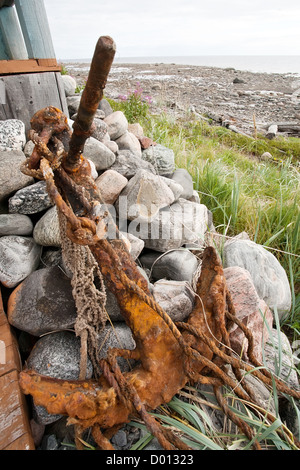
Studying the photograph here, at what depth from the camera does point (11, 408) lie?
128 centimetres

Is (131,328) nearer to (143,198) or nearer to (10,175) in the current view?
(143,198)

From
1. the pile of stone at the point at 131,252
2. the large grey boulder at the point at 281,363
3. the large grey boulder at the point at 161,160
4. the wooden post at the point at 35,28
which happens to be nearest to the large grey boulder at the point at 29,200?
the pile of stone at the point at 131,252

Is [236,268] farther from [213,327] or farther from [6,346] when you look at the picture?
[6,346]

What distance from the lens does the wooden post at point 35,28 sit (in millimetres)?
2168

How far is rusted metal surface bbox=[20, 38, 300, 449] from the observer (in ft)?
3.53

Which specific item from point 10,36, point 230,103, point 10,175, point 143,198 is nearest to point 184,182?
point 143,198

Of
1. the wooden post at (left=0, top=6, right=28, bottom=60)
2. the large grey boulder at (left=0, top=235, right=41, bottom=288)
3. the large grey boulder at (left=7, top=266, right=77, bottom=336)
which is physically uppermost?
the wooden post at (left=0, top=6, right=28, bottom=60)

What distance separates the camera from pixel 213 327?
146 cm

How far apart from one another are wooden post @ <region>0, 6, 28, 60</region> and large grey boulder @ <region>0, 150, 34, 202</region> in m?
0.99

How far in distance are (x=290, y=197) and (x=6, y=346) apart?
9.85 feet

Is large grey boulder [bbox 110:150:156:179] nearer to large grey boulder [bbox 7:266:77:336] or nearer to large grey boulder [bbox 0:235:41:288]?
large grey boulder [bbox 0:235:41:288]

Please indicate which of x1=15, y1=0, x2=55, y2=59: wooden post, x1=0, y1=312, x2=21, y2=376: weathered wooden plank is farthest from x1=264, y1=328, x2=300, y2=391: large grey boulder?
x1=15, y1=0, x2=55, y2=59: wooden post

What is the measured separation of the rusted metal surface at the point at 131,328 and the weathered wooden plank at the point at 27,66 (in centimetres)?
110

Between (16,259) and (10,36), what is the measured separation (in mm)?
Answer: 1829
